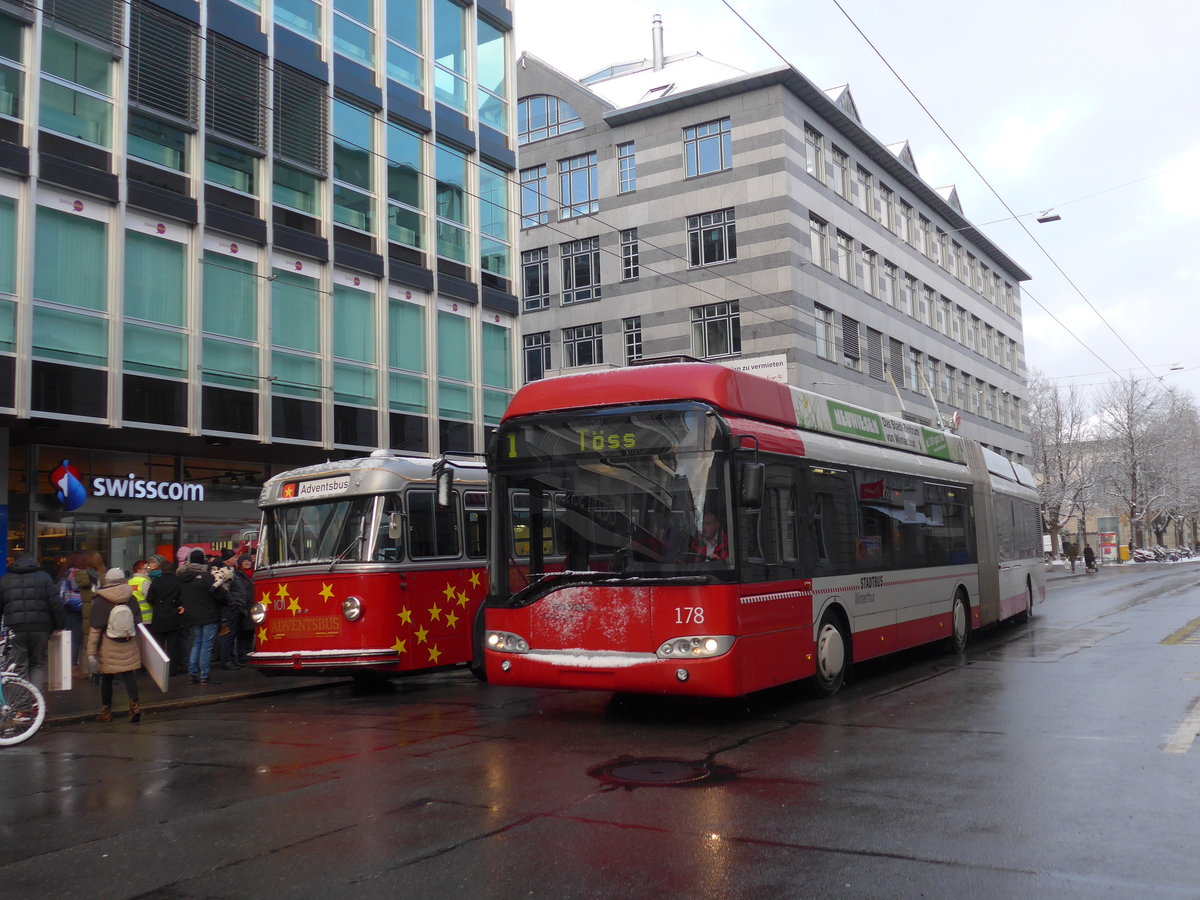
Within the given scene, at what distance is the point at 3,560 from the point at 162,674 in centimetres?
782

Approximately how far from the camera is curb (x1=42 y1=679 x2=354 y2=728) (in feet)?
38.7

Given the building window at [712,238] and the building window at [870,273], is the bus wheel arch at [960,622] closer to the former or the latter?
the building window at [712,238]

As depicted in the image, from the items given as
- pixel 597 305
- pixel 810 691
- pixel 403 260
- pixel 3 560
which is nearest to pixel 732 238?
pixel 597 305

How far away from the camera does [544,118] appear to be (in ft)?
149

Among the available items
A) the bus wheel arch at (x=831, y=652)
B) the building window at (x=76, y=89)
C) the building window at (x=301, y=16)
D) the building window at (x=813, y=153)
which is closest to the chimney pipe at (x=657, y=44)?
the building window at (x=813, y=153)

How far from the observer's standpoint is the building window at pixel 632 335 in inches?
1639

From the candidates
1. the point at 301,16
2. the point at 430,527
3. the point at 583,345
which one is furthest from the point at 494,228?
the point at 430,527

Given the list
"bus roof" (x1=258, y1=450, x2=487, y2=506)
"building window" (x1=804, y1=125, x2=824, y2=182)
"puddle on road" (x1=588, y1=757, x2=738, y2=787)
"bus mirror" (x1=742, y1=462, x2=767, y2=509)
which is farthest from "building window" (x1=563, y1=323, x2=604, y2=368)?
"puddle on road" (x1=588, y1=757, x2=738, y2=787)

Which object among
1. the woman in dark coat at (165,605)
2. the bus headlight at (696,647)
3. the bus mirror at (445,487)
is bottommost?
the bus headlight at (696,647)

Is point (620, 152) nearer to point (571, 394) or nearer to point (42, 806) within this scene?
point (571, 394)

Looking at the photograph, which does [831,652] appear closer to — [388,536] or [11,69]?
[388,536]

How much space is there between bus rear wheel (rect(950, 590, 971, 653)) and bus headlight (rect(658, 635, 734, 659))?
710cm

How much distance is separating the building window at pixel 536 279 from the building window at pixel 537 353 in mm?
1170

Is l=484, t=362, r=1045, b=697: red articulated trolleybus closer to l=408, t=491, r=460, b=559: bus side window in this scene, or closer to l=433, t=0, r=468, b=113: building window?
l=408, t=491, r=460, b=559: bus side window
